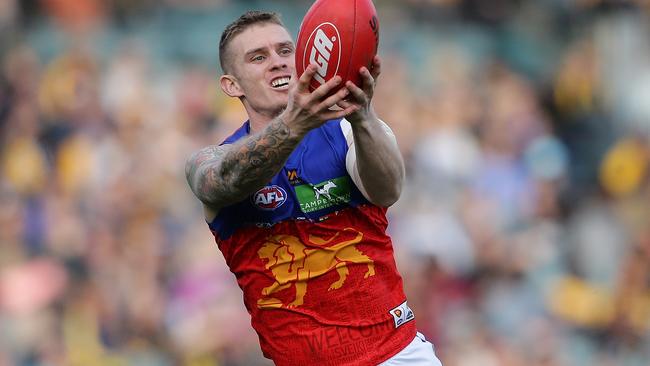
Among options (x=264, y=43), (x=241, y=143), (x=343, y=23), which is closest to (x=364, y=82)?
(x=343, y=23)

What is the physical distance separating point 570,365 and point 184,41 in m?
5.62

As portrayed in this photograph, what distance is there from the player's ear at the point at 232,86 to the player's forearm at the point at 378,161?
2.74 feet

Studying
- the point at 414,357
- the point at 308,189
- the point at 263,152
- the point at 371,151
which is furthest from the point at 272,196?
the point at 414,357

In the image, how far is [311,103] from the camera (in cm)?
419

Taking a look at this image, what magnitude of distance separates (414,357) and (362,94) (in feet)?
4.14

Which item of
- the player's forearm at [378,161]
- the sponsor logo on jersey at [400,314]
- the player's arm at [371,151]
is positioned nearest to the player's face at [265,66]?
the player's arm at [371,151]

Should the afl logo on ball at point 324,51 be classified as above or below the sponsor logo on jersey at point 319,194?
above

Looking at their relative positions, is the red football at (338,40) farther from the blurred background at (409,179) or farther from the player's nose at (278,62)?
the blurred background at (409,179)

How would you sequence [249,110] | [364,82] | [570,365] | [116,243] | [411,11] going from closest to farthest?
[364,82] → [249,110] → [570,365] → [116,243] → [411,11]

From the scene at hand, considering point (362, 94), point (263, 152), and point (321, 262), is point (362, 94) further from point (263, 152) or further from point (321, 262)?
A: point (321, 262)

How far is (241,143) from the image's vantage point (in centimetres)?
450

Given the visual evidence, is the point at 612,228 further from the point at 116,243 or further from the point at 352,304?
the point at 352,304

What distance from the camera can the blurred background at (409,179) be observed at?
31.5 feet

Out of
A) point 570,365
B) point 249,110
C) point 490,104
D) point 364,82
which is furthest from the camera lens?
point 490,104
